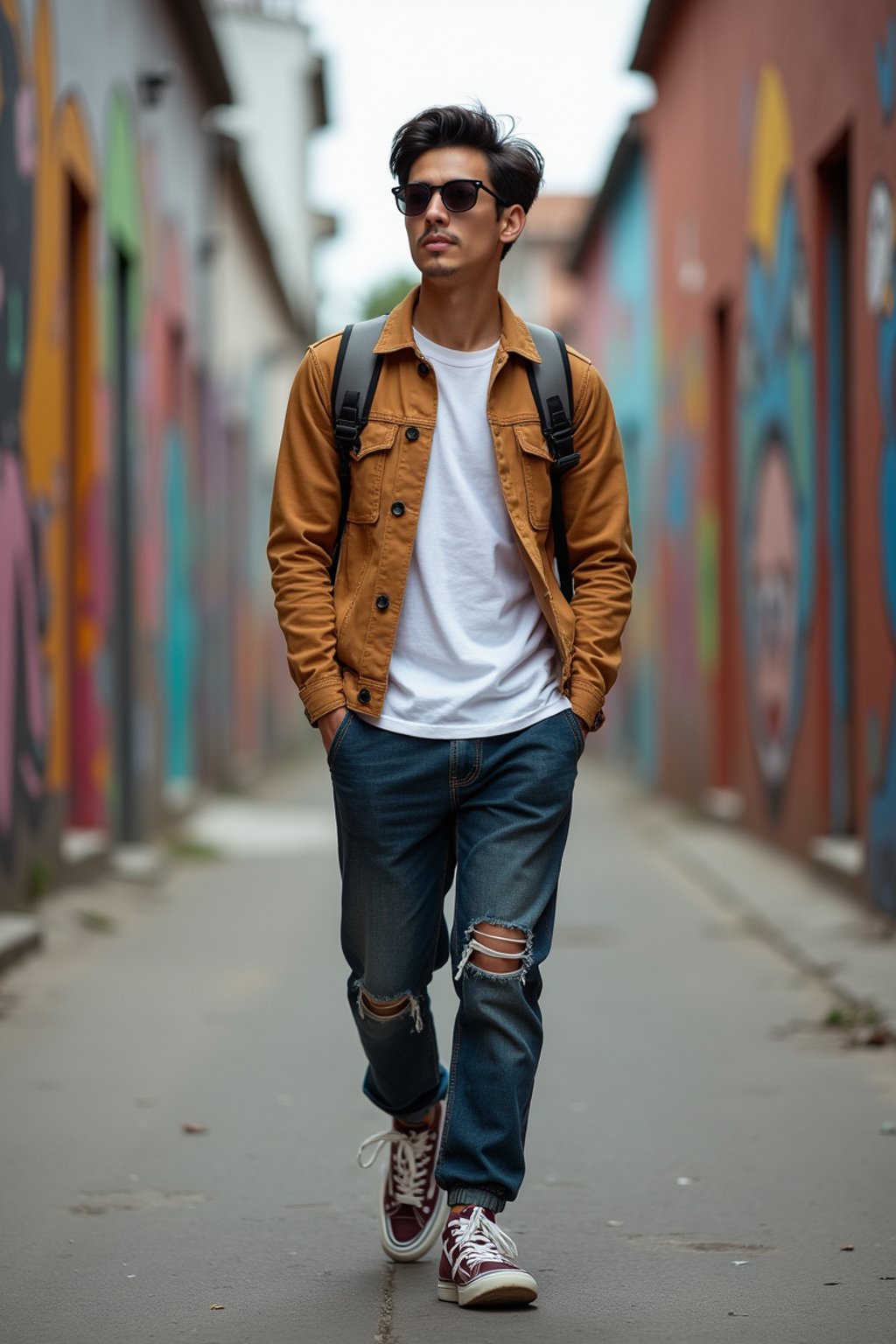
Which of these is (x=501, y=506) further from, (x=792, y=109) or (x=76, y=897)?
(x=792, y=109)

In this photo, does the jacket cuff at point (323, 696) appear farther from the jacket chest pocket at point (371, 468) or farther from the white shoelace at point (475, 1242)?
the white shoelace at point (475, 1242)

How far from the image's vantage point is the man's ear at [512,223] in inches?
158

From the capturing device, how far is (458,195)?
390cm

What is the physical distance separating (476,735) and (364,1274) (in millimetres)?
1129

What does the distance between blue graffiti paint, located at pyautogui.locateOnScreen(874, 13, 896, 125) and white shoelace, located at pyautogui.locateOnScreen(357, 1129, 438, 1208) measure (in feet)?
18.4

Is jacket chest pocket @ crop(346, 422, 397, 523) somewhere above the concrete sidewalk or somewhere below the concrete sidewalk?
above

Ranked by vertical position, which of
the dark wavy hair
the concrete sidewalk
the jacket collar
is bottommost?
the concrete sidewalk

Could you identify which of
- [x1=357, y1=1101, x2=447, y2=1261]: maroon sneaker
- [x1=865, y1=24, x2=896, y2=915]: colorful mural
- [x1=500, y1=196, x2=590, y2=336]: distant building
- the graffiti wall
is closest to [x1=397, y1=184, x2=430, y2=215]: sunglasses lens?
[x1=357, y1=1101, x2=447, y2=1261]: maroon sneaker

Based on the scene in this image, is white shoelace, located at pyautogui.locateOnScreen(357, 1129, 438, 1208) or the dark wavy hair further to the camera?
white shoelace, located at pyautogui.locateOnScreen(357, 1129, 438, 1208)

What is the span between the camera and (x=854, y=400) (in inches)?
352

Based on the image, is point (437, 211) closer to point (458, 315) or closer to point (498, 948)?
point (458, 315)

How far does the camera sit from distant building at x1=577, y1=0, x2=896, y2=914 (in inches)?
340

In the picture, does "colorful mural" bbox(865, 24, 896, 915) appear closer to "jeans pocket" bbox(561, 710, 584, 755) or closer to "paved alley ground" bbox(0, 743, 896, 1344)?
"paved alley ground" bbox(0, 743, 896, 1344)

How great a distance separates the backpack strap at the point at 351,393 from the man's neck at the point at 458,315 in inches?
4.1
